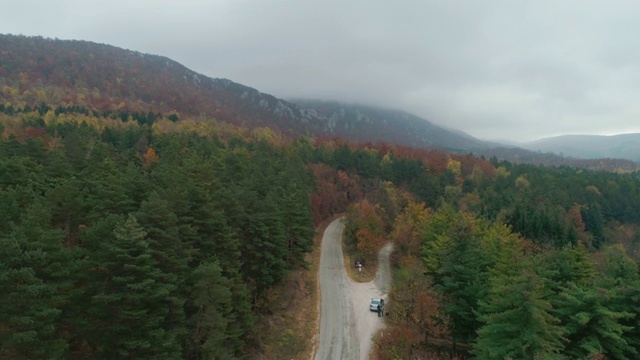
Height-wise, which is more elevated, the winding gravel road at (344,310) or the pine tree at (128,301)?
the pine tree at (128,301)

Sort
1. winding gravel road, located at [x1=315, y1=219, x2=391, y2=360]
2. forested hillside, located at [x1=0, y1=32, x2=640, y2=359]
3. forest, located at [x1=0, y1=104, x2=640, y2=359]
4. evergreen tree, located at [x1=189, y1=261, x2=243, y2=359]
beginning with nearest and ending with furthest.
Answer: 1. forest, located at [x1=0, y1=104, x2=640, y2=359]
2. forested hillside, located at [x1=0, y1=32, x2=640, y2=359]
3. evergreen tree, located at [x1=189, y1=261, x2=243, y2=359]
4. winding gravel road, located at [x1=315, y1=219, x2=391, y2=360]

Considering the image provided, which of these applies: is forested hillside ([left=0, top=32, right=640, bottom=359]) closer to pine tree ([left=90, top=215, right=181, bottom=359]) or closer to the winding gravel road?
pine tree ([left=90, top=215, right=181, bottom=359])

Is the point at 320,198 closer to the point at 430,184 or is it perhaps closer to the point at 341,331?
the point at 430,184

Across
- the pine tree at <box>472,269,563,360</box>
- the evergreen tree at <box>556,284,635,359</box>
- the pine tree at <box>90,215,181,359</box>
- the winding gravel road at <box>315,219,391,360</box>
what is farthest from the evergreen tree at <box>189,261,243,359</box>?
the evergreen tree at <box>556,284,635,359</box>

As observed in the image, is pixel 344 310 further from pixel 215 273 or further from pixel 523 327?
pixel 523 327

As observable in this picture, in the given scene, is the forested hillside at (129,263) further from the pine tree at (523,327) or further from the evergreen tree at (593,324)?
the evergreen tree at (593,324)

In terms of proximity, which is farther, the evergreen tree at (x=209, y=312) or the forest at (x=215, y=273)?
the evergreen tree at (x=209, y=312)

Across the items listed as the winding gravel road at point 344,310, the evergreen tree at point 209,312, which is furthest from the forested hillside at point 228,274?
the winding gravel road at point 344,310

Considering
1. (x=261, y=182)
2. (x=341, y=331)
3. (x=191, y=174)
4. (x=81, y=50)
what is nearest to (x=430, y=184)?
(x=261, y=182)
